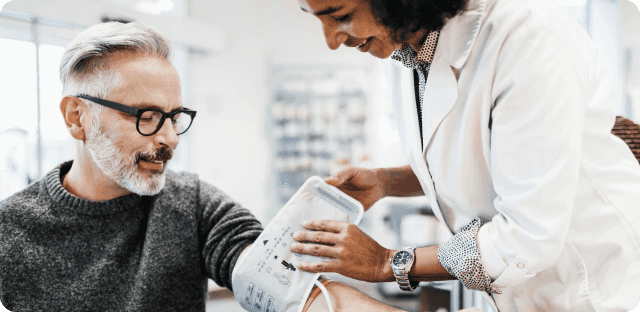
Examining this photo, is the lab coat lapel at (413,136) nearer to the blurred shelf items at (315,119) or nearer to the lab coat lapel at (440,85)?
the lab coat lapel at (440,85)

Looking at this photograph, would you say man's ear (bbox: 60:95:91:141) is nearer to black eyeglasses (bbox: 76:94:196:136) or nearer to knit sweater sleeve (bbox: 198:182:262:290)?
black eyeglasses (bbox: 76:94:196:136)

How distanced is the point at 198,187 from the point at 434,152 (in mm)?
813

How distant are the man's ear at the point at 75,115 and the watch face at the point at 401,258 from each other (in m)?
0.98

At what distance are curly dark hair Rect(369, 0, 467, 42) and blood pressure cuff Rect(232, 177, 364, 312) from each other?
0.47m

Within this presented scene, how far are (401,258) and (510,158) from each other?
334mm

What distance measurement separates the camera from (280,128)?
5598 millimetres

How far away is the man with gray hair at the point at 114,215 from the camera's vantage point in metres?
1.18

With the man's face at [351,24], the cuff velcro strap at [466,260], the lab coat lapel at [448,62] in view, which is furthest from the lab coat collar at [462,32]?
the cuff velcro strap at [466,260]

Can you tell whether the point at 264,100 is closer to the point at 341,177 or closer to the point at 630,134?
the point at 341,177

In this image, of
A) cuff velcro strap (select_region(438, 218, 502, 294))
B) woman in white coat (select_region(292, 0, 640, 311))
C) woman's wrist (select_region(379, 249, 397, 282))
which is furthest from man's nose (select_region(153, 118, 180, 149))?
cuff velcro strap (select_region(438, 218, 502, 294))

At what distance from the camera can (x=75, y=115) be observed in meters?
1.28

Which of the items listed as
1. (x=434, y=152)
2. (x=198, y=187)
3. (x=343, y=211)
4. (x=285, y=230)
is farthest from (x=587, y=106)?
(x=198, y=187)

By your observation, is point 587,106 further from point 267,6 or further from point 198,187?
point 267,6

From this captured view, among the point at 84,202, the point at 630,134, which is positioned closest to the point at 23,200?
the point at 84,202
